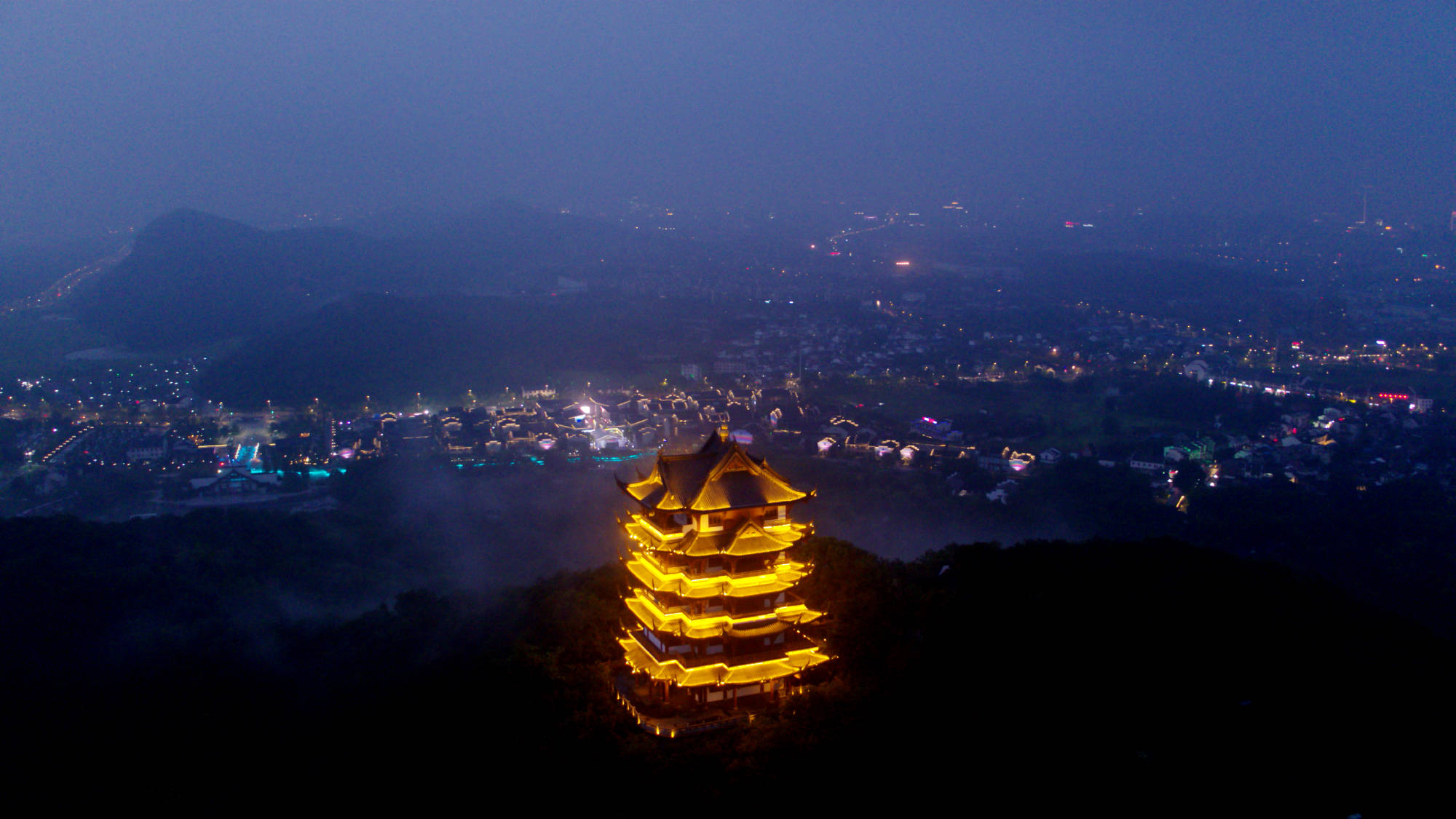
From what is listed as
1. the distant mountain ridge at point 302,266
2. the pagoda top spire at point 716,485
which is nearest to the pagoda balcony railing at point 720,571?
the pagoda top spire at point 716,485

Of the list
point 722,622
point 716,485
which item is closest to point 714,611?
point 722,622

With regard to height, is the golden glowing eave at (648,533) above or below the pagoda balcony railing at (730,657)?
above

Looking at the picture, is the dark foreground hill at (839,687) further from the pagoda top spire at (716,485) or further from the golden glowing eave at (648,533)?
the pagoda top spire at (716,485)

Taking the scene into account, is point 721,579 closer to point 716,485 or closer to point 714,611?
point 714,611

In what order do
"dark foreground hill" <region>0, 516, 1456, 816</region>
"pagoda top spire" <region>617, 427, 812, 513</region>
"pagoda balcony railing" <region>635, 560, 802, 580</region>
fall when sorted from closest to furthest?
"dark foreground hill" <region>0, 516, 1456, 816</region>
"pagoda top spire" <region>617, 427, 812, 513</region>
"pagoda balcony railing" <region>635, 560, 802, 580</region>

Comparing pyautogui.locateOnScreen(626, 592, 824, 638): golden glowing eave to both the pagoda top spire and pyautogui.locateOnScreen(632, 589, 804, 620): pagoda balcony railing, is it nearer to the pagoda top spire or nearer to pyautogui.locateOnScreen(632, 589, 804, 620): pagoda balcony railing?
pyautogui.locateOnScreen(632, 589, 804, 620): pagoda balcony railing

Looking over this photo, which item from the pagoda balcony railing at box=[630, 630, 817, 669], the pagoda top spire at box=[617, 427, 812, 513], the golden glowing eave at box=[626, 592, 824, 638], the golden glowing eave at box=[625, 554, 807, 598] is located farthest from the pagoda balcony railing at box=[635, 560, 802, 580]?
the pagoda balcony railing at box=[630, 630, 817, 669]
